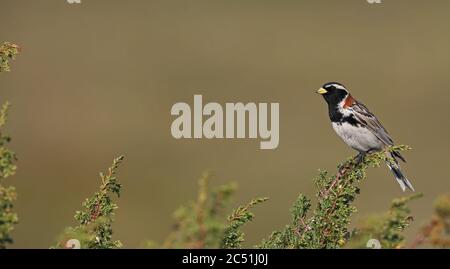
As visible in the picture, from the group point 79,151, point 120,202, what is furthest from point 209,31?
point 120,202

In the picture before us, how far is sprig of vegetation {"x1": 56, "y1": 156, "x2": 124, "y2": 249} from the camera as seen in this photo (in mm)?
3334

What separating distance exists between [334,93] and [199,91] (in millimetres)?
18759

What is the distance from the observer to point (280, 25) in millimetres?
39500

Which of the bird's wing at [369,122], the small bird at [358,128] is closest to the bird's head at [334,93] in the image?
the small bird at [358,128]

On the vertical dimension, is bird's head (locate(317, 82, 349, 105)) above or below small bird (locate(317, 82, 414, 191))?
above

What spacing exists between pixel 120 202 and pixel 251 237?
4110 mm

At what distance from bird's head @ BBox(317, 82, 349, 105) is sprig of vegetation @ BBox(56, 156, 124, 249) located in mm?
6240

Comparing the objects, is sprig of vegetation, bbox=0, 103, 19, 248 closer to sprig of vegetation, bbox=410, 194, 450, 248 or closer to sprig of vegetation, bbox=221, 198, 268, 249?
sprig of vegetation, bbox=221, 198, 268, 249

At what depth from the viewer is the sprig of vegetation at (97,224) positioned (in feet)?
10.9

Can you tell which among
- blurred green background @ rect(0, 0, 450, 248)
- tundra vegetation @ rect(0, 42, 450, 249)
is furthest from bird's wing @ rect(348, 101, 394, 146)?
tundra vegetation @ rect(0, 42, 450, 249)

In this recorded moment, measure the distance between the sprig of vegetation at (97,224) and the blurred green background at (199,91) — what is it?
954 centimetres

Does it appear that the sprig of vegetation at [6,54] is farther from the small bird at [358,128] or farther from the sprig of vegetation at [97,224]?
the small bird at [358,128]

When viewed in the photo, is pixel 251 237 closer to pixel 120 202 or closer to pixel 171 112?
pixel 120 202

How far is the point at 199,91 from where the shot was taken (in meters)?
28.8
